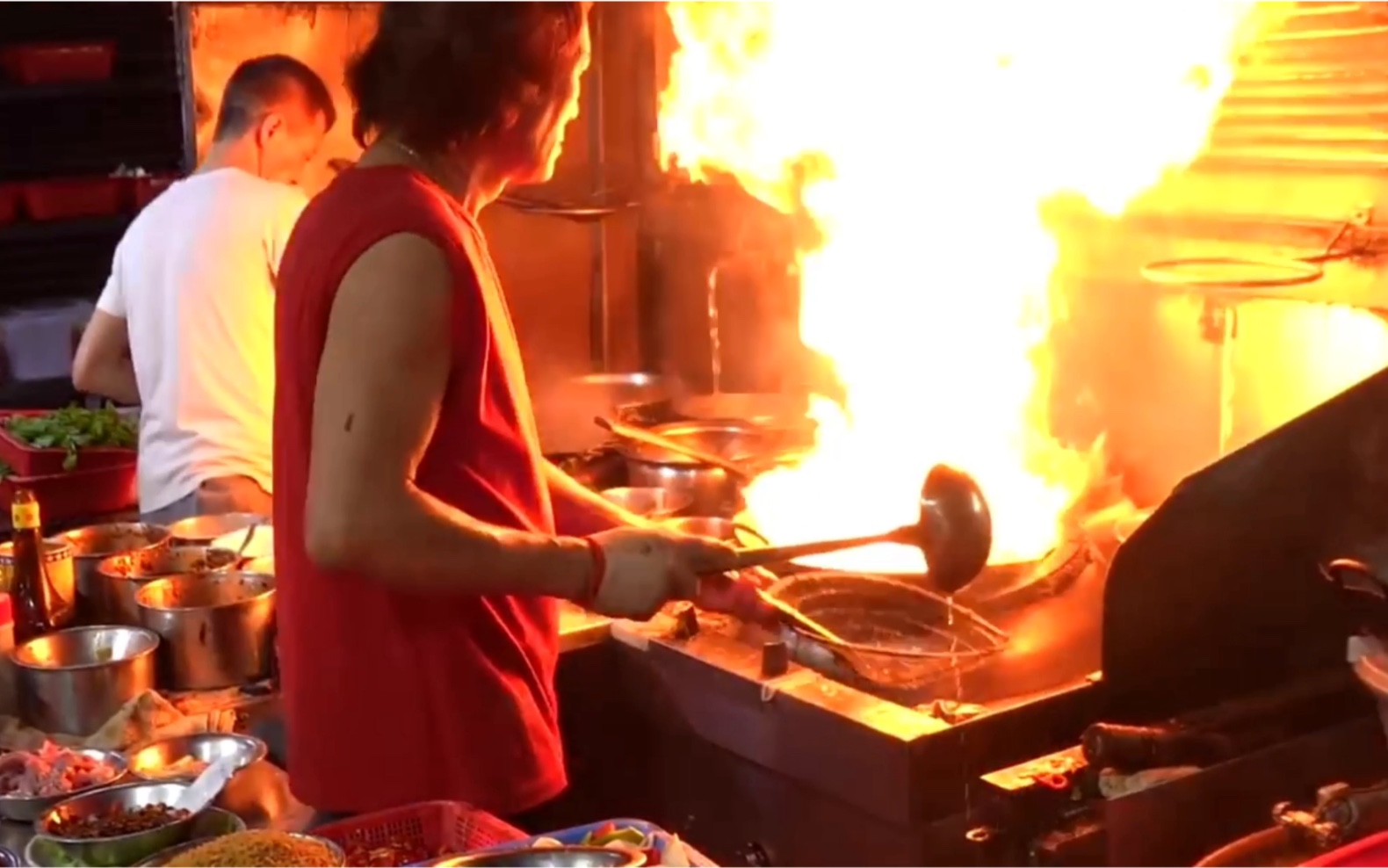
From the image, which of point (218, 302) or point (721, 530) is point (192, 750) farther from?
point (218, 302)

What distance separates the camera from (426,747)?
5.65 ft

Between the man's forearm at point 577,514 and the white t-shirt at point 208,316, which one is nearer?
the man's forearm at point 577,514

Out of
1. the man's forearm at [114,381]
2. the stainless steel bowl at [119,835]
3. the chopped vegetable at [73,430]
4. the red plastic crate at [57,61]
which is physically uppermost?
the red plastic crate at [57,61]

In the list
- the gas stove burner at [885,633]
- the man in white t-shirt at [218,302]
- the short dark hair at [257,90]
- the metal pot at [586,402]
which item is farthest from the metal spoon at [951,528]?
the short dark hair at [257,90]

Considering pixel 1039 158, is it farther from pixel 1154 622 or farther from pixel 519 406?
pixel 519 406

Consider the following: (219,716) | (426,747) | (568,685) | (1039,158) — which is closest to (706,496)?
(568,685)

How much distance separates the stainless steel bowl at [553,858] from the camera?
58.7 inches

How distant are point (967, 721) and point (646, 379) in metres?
2.04

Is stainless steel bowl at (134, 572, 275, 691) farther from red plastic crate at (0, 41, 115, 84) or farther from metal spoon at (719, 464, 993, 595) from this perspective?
red plastic crate at (0, 41, 115, 84)

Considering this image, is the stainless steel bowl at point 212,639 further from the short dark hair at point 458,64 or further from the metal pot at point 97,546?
the short dark hair at point 458,64

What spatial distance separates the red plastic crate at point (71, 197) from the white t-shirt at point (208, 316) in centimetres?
235

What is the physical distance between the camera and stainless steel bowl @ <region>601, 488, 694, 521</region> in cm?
286

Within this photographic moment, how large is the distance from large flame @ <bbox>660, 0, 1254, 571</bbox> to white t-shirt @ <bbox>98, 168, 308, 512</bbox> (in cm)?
109

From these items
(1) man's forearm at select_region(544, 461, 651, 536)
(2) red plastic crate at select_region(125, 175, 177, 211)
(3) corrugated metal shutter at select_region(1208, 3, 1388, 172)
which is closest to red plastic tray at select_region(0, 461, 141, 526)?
(1) man's forearm at select_region(544, 461, 651, 536)
